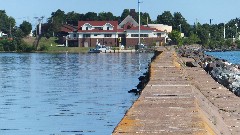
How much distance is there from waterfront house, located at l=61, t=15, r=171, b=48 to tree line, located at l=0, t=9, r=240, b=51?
493 inches

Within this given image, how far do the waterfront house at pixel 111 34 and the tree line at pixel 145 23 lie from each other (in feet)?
41.1

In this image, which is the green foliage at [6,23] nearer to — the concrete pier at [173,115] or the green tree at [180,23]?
the green tree at [180,23]

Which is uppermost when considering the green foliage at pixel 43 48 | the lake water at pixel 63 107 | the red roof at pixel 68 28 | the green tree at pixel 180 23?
the green tree at pixel 180 23

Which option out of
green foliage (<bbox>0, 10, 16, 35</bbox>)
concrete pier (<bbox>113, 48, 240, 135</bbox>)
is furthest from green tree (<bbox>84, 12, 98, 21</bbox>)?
concrete pier (<bbox>113, 48, 240, 135</bbox>)

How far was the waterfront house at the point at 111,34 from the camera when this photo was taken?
4397 inches

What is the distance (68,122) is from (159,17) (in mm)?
137419

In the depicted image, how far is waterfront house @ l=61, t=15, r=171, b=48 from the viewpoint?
11169 centimetres

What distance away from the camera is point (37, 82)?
124ft

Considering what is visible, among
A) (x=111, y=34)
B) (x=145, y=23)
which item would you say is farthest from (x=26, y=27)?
(x=111, y=34)

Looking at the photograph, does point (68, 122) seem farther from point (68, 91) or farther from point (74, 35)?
point (74, 35)


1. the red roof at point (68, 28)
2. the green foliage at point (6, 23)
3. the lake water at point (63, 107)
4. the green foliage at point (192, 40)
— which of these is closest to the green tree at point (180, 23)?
the green foliage at point (192, 40)

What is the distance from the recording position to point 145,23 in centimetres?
14400

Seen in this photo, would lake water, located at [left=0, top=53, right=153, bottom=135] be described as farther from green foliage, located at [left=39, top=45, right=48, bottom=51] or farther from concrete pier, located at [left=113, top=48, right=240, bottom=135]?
green foliage, located at [left=39, top=45, right=48, bottom=51]

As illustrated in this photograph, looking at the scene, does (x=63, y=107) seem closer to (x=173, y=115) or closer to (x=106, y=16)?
(x=173, y=115)
